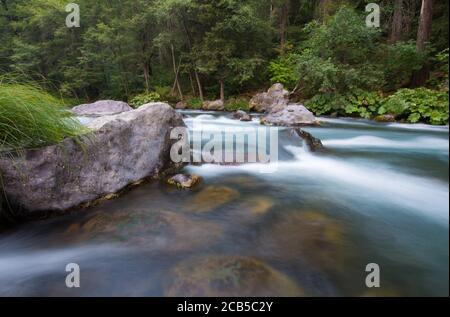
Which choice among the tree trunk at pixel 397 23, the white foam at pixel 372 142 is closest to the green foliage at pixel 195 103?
the tree trunk at pixel 397 23

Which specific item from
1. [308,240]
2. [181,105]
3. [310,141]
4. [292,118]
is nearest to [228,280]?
[308,240]

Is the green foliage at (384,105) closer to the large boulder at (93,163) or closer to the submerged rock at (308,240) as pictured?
the submerged rock at (308,240)

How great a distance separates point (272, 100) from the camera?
15.0m

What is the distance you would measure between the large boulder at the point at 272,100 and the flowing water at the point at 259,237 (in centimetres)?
1022

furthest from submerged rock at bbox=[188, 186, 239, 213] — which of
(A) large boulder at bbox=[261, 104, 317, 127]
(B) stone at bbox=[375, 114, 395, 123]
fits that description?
(B) stone at bbox=[375, 114, 395, 123]

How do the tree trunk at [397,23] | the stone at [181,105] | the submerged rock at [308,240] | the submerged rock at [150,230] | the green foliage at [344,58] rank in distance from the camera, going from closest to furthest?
the submerged rock at [308,240]
the submerged rock at [150,230]
the green foliage at [344,58]
the tree trunk at [397,23]
the stone at [181,105]

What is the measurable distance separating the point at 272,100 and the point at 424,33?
23.0 feet

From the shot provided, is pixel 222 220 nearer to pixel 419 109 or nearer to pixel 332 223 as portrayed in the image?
pixel 332 223

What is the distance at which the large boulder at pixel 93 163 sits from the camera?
126 inches

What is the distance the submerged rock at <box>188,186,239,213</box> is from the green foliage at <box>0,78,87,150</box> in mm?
1859

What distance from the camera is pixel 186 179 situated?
4.42m

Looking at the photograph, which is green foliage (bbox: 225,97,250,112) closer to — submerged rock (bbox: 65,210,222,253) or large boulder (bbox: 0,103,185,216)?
large boulder (bbox: 0,103,185,216)
